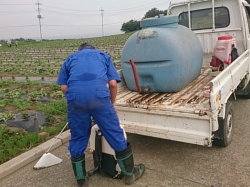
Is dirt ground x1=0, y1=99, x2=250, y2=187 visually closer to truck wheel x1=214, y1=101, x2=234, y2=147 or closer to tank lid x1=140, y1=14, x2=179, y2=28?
truck wheel x1=214, y1=101, x2=234, y2=147

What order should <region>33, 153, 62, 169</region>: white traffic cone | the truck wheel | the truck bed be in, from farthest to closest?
<region>33, 153, 62, 169</region>: white traffic cone → the truck wheel → the truck bed

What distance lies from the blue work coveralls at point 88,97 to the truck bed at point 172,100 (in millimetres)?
748

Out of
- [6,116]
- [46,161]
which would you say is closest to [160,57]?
[46,161]

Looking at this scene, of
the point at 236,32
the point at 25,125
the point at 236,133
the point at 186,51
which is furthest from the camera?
the point at 236,32

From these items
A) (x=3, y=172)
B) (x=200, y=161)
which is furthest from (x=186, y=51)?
(x=3, y=172)

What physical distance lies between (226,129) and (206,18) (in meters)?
3.22

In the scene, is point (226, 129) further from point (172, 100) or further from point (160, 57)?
point (160, 57)

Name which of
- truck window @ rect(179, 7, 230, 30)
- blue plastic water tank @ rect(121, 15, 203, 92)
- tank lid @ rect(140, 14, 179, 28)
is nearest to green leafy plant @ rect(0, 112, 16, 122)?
blue plastic water tank @ rect(121, 15, 203, 92)

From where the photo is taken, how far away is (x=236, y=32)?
576 cm

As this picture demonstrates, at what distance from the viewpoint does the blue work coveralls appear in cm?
287

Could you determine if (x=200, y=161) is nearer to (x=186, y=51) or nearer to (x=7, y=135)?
(x=186, y=51)

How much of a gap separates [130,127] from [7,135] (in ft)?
7.23

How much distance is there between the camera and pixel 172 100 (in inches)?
150

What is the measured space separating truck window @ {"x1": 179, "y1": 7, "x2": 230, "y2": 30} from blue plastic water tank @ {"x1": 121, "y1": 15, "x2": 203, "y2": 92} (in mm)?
1894
